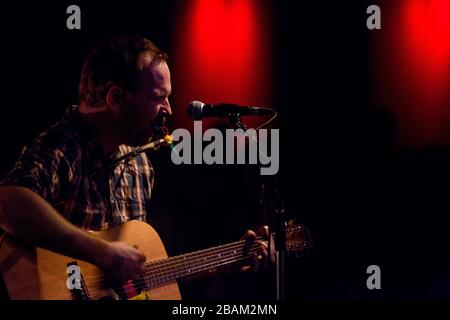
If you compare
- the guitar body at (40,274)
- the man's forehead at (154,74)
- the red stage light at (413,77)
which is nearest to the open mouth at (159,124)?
the man's forehead at (154,74)

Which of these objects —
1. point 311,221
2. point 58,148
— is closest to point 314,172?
point 311,221

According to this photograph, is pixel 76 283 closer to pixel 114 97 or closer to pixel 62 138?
pixel 62 138

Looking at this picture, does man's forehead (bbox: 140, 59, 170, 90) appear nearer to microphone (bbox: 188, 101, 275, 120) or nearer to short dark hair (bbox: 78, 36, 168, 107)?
short dark hair (bbox: 78, 36, 168, 107)

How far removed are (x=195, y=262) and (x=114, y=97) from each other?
91 cm

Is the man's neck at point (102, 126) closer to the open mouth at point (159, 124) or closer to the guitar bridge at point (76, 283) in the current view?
the open mouth at point (159, 124)

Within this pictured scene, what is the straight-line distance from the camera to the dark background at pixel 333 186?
3652 millimetres

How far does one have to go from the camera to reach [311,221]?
3.75 meters

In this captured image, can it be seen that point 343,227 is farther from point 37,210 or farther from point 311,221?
point 37,210

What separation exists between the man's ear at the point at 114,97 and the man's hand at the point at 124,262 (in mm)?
684

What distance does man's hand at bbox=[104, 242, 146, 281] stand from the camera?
2.27 metres

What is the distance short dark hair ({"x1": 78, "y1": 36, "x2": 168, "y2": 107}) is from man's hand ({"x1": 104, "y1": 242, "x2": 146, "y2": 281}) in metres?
0.74

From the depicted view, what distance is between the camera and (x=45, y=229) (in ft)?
7.09

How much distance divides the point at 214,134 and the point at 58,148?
1401mm
